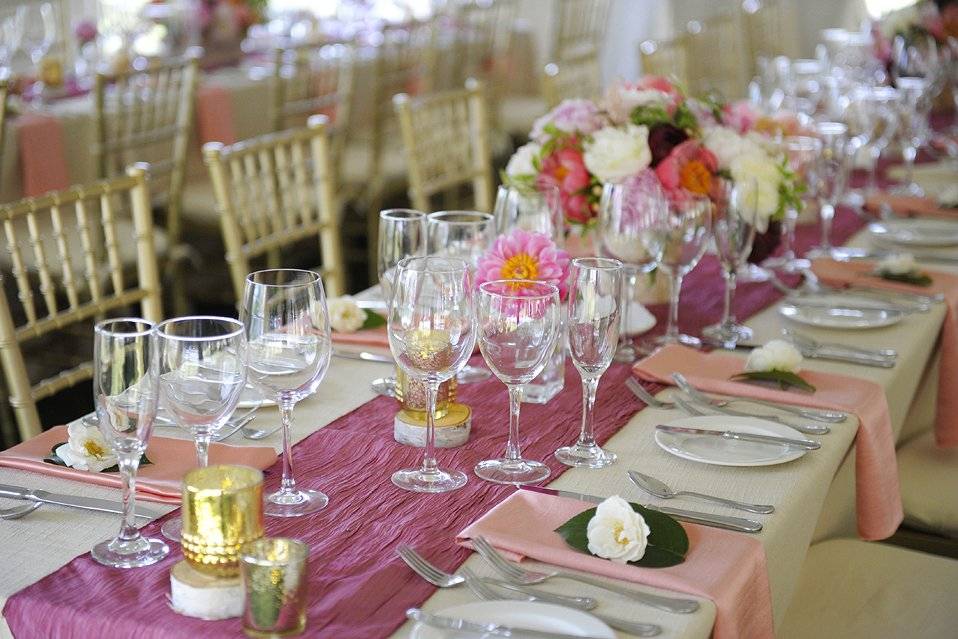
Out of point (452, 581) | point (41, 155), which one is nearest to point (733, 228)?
point (452, 581)

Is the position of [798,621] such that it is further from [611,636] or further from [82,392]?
[82,392]

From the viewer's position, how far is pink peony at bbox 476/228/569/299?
155 cm

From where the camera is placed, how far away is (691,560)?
1.12m

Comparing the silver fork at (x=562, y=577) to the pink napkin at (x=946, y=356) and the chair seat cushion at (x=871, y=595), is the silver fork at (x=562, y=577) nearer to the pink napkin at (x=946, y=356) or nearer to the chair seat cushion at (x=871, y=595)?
the chair seat cushion at (x=871, y=595)

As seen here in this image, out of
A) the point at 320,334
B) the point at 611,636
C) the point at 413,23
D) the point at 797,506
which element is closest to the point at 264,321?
the point at 320,334

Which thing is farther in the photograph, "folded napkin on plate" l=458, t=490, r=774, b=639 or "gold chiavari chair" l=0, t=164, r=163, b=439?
"gold chiavari chair" l=0, t=164, r=163, b=439

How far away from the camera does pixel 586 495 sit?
1.26 meters

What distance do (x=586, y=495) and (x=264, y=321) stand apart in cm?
37

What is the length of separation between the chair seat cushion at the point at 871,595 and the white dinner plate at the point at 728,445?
286 mm

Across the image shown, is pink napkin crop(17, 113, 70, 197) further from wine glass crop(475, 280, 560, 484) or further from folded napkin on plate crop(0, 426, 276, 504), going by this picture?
wine glass crop(475, 280, 560, 484)

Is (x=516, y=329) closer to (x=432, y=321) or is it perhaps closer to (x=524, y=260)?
(x=432, y=321)

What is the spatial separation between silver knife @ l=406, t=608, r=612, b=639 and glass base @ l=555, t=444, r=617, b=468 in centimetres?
40

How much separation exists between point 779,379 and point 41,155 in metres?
2.56

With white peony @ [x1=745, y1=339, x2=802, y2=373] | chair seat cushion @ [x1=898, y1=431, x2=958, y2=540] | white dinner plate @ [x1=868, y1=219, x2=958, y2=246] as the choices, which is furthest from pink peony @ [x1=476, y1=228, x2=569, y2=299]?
white dinner plate @ [x1=868, y1=219, x2=958, y2=246]
